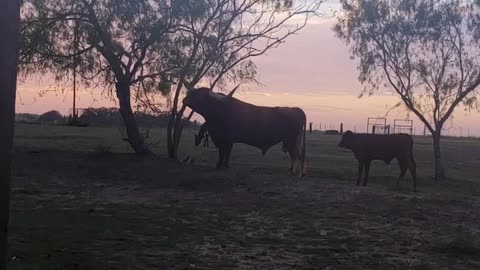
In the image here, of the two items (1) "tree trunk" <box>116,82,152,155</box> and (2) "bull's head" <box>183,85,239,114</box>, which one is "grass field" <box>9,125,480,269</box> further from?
(1) "tree trunk" <box>116,82,152,155</box>

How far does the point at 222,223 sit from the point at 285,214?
146 centimetres

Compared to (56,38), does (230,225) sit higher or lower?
lower

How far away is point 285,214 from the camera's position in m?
11.9

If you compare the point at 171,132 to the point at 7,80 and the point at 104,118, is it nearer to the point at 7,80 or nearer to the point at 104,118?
the point at 7,80

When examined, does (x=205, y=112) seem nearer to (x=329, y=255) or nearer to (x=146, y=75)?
(x=146, y=75)

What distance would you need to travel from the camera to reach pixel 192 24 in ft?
71.7

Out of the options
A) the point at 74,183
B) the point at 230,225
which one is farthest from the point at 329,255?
the point at 74,183

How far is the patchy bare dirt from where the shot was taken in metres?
8.47

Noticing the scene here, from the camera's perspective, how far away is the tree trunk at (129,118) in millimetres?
21766

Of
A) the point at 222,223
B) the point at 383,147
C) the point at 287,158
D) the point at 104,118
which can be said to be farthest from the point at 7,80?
the point at 104,118

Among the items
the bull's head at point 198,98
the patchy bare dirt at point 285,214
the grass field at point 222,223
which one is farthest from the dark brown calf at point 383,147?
the bull's head at point 198,98

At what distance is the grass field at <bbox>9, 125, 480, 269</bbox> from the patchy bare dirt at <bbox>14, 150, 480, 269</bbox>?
20 millimetres

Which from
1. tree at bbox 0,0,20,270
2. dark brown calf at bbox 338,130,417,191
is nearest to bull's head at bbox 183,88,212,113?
dark brown calf at bbox 338,130,417,191

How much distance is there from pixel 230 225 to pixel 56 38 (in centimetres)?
1214
